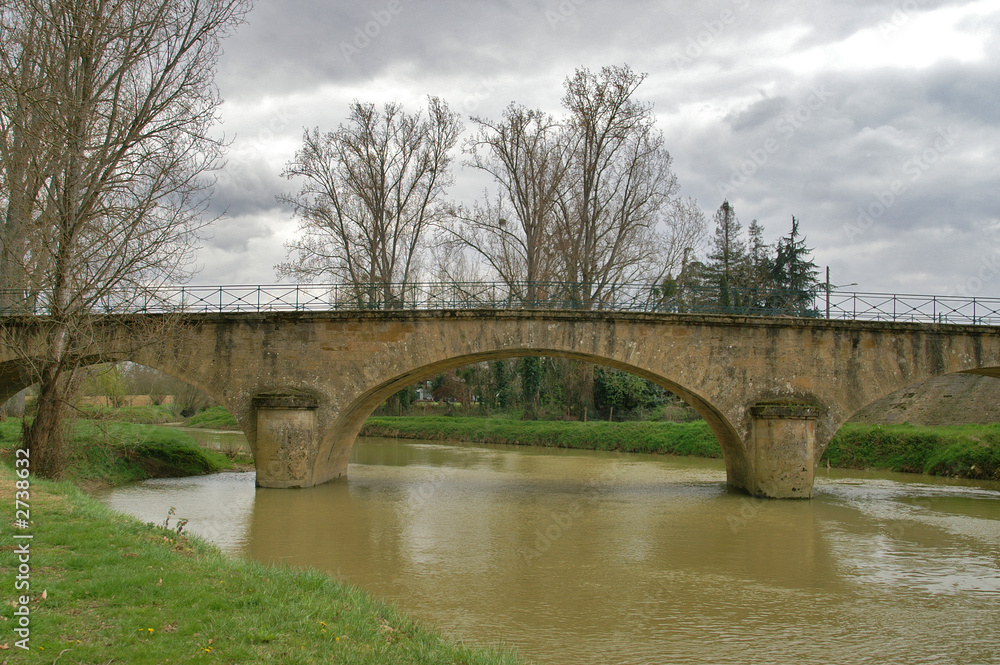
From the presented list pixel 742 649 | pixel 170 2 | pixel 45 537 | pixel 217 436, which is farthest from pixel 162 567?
pixel 217 436

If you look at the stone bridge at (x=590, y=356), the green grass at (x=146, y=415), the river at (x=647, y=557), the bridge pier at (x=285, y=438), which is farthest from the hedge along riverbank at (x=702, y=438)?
the bridge pier at (x=285, y=438)

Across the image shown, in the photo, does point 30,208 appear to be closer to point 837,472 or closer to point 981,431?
point 837,472

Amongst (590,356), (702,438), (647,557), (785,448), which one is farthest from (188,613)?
(702,438)

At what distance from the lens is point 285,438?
639 inches

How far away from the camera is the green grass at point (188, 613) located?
15.1 ft

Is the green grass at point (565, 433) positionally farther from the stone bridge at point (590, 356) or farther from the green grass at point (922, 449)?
the stone bridge at point (590, 356)

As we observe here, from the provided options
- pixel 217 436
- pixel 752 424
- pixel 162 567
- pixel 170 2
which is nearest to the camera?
pixel 162 567

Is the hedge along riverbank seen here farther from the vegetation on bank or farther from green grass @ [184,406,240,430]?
the vegetation on bank

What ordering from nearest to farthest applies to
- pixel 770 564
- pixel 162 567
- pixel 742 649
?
pixel 162 567, pixel 742 649, pixel 770 564

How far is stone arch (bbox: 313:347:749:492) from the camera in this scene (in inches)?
651

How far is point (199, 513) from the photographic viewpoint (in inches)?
530

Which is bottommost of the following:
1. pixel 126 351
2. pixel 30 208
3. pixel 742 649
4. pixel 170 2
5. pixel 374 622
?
pixel 742 649

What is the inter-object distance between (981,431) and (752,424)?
10236 mm

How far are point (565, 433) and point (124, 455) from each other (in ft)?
57.0
